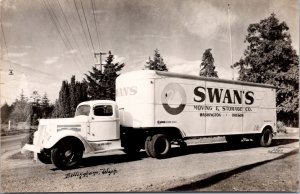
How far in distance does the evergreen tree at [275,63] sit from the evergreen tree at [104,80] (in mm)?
3746

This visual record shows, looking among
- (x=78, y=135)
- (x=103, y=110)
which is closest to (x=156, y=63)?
(x=103, y=110)

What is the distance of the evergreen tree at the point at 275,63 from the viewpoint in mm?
10039

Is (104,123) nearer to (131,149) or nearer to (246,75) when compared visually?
(131,149)

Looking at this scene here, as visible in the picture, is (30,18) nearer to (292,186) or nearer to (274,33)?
(274,33)

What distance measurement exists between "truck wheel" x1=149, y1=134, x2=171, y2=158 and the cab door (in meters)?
1.00

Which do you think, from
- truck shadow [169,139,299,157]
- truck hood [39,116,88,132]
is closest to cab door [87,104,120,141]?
truck hood [39,116,88,132]

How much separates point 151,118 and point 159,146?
87 centimetres

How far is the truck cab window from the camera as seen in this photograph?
917 centimetres

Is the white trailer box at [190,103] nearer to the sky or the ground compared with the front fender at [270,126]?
nearer to the sky

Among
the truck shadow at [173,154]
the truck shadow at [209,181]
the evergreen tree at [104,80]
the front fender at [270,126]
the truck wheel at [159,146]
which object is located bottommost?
the truck shadow at [209,181]

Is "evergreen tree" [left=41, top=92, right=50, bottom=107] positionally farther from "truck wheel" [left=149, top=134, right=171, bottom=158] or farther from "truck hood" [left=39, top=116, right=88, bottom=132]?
"truck wheel" [left=149, top=134, right=171, bottom=158]

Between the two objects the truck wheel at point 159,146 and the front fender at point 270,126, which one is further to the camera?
the front fender at point 270,126

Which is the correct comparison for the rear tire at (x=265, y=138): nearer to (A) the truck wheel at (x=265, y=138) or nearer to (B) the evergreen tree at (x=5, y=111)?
(A) the truck wheel at (x=265, y=138)

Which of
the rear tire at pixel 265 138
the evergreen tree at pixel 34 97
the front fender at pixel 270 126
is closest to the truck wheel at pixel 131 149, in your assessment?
the evergreen tree at pixel 34 97
